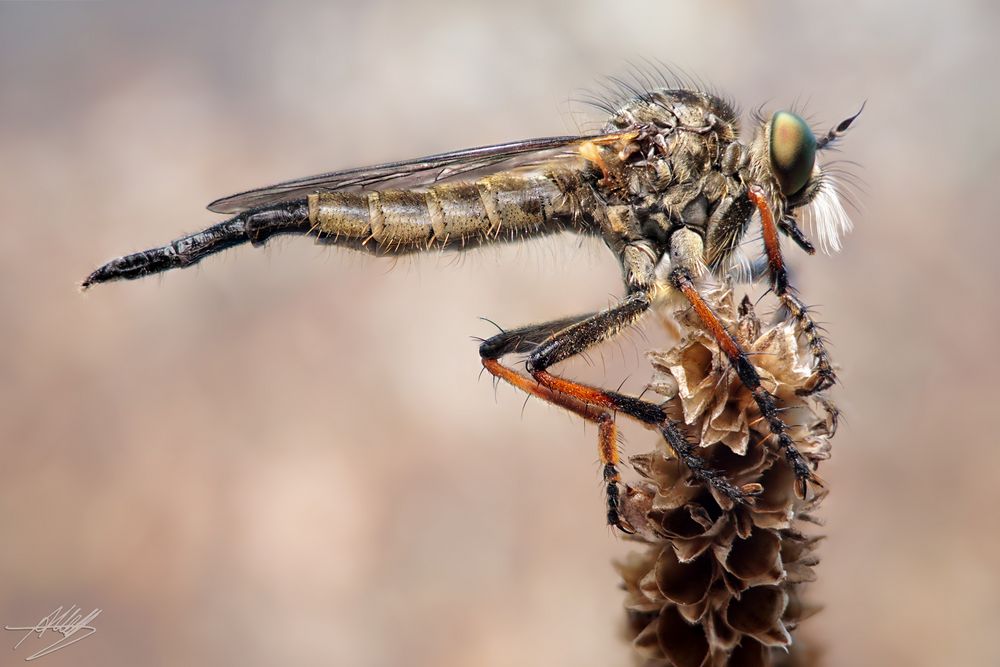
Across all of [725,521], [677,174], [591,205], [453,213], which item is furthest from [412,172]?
[725,521]

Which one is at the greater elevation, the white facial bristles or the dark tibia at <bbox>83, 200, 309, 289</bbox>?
the dark tibia at <bbox>83, 200, 309, 289</bbox>

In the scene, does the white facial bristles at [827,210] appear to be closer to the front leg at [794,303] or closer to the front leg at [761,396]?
the front leg at [794,303]

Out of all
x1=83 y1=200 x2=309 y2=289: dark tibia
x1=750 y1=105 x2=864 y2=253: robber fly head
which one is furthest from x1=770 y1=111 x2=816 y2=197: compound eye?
x1=83 y1=200 x2=309 y2=289: dark tibia

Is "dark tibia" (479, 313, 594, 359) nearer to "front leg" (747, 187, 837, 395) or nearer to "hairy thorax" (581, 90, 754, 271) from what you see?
"hairy thorax" (581, 90, 754, 271)

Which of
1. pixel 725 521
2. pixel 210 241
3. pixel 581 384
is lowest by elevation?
pixel 725 521

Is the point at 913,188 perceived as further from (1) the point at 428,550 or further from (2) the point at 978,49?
(1) the point at 428,550

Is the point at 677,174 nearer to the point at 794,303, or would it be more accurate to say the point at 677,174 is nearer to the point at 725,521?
the point at 794,303
